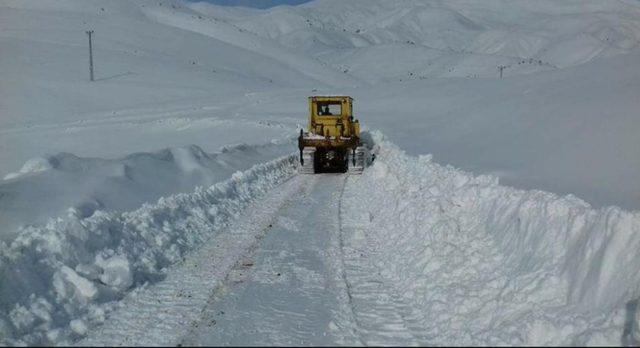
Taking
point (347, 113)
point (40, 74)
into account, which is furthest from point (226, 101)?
point (347, 113)

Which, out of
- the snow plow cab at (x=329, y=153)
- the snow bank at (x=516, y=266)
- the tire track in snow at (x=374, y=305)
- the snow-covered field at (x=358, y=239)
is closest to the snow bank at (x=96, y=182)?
the snow-covered field at (x=358, y=239)

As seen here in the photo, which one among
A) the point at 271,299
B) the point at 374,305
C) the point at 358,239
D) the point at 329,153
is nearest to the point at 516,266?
the point at 374,305

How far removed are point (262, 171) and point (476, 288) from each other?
557 inches

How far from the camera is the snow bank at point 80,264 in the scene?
742cm

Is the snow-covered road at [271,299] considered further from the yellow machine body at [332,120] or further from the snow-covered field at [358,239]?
the yellow machine body at [332,120]

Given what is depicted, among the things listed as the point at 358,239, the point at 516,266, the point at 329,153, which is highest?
the point at 516,266

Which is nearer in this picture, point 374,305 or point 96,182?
point 374,305

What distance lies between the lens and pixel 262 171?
21562mm

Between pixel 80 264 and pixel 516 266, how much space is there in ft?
18.9

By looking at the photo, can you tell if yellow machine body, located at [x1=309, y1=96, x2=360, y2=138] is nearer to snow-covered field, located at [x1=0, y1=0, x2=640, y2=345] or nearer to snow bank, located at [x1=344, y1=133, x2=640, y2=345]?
snow-covered field, located at [x1=0, y1=0, x2=640, y2=345]

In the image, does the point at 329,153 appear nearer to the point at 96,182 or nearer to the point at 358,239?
the point at 96,182

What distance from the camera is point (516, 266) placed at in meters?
8.30

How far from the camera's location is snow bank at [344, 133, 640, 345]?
21.8 ft

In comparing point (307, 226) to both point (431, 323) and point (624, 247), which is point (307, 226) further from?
point (624, 247)
